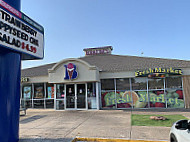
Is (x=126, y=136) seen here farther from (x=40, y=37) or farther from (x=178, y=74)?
(x=178, y=74)

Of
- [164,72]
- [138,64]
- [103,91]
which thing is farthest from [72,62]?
[164,72]

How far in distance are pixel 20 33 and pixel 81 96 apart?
9.19 m

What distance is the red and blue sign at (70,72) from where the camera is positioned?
45.0 feet

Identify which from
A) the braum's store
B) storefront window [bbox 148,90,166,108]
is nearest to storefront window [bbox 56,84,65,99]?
the braum's store

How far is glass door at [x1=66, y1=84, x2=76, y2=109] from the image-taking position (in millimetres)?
14297

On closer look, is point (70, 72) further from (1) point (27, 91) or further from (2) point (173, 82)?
(2) point (173, 82)

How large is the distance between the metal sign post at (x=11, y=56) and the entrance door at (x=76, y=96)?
8.37m

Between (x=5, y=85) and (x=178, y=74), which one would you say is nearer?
(x=5, y=85)

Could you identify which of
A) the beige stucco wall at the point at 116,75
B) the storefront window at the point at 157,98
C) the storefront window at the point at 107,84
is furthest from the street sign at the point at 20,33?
the storefront window at the point at 157,98

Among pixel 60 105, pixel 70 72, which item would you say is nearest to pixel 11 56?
pixel 70 72

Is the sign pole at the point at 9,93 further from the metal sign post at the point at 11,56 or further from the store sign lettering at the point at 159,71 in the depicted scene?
the store sign lettering at the point at 159,71

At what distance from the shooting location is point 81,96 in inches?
558

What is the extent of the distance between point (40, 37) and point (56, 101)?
8.93m

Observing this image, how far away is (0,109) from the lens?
5219 mm
